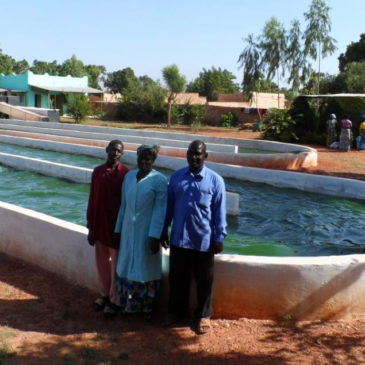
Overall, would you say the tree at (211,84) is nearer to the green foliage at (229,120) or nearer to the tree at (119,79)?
the tree at (119,79)

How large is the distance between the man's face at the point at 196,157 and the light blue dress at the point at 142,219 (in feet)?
1.00

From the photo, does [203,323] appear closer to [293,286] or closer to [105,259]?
[293,286]

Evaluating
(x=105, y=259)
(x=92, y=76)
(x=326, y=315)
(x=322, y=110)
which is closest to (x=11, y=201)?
(x=105, y=259)

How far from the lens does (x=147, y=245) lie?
3900mm

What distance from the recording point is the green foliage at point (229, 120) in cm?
3148

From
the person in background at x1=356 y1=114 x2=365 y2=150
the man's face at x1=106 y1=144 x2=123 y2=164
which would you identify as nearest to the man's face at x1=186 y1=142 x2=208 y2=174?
the man's face at x1=106 y1=144 x2=123 y2=164

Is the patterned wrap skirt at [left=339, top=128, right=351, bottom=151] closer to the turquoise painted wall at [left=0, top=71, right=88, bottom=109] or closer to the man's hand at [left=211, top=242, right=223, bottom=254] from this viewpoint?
the man's hand at [left=211, top=242, right=223, bottom=254]

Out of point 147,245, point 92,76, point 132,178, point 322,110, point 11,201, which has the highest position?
point 92,76

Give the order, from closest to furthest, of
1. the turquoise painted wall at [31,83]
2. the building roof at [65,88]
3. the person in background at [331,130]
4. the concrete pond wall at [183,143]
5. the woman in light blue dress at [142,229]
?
the woman in light blue dress at [142,229], the concrete pond wall at [183,143], the person in background at [331,130], the building roof at [65,88], the turquoise painted wall at [31,83]

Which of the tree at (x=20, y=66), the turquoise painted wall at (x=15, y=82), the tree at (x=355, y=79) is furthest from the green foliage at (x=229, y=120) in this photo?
the tree at (x=20, y=66)

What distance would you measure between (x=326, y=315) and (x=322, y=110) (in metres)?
19.5

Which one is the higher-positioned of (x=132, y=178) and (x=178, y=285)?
(x=132, y=178)

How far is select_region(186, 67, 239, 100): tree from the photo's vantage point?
193 feet

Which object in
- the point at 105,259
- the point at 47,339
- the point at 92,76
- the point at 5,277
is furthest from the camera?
the point at 92,76
